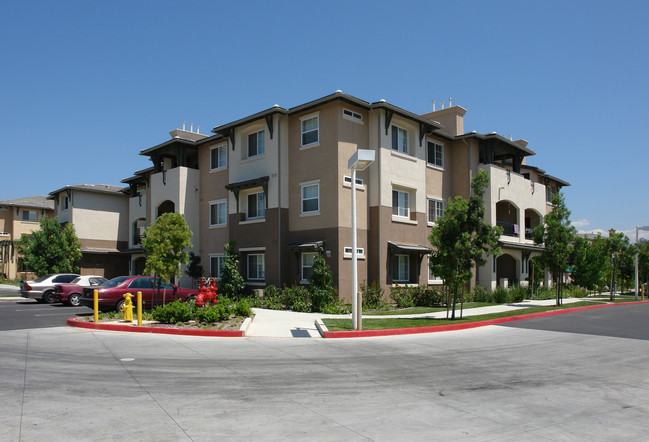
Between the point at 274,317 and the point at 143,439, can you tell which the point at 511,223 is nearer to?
the point at 274,317

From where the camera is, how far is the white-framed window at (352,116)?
22922 mm

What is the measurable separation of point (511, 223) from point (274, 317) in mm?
20089

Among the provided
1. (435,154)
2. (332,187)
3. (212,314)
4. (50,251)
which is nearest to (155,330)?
(212,314)

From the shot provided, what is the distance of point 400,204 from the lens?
24.9m

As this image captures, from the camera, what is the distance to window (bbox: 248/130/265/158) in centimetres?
2583

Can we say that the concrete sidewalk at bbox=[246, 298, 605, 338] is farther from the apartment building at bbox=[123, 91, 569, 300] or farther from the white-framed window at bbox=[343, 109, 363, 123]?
the white-framed window at bbox=[343, 109, 363, 123]

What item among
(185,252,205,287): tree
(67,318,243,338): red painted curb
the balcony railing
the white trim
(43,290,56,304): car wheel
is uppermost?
the balcony railing

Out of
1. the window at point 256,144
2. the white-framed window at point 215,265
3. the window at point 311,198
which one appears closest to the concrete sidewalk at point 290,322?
the window at point 311,198

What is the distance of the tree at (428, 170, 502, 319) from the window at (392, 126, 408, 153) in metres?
7.06

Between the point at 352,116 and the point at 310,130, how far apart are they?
7.06 feet

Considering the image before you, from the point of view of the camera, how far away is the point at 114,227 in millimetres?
40188

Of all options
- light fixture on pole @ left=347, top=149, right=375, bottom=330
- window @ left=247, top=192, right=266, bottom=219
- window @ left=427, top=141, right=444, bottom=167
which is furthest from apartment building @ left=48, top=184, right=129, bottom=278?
light fixture on pole @ left=347, top=149, right=375, bottom=330

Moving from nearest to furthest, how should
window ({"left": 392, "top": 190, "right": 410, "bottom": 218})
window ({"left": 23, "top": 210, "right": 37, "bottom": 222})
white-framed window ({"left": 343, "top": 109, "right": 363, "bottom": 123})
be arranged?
white-framed window ({"left": 343, "top": 109, "right": 363, "bottom": 123})
window ({"left": 392, "top": 190, "right": 410, "bottom": 218})
window ({"left": 23, "top": 210, "right": 37, "bottom": 222})

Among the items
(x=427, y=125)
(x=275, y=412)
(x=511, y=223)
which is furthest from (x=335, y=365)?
(x=511, y=223)
